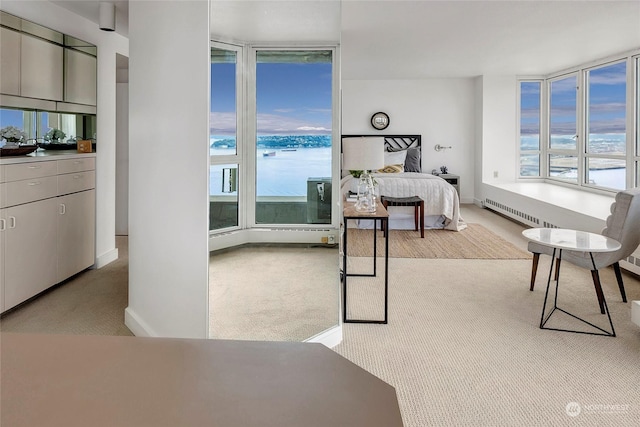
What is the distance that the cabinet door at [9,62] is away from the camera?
10.4 ft

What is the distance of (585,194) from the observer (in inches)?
252

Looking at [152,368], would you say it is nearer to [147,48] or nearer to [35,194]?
[147,48]

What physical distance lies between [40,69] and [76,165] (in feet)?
2.62

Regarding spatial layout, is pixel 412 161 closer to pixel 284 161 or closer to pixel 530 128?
pixel 530 128

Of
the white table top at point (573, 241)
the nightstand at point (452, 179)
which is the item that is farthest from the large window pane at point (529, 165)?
the white table top at point (573, 241)

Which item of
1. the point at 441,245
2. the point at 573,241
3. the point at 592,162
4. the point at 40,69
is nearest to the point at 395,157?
the point at 441,245

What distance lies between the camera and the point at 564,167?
7.52 metres

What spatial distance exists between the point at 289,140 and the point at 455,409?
147 centimetres

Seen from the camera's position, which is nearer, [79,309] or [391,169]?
[79,309]

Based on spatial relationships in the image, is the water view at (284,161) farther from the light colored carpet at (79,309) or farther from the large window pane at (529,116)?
the large window pane at (529,116)

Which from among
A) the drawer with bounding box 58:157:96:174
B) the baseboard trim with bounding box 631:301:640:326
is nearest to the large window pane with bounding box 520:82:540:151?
the baseboard trim with bounding box 631:301:640:326

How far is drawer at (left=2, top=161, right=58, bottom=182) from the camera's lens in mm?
3047

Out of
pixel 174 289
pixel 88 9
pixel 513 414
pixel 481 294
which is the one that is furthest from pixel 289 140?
pixel 88 9

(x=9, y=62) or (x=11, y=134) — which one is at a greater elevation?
(x=9, y=62)
